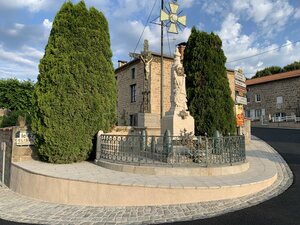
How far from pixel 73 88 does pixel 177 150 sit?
13.7 ft

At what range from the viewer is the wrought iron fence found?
7.71 meters

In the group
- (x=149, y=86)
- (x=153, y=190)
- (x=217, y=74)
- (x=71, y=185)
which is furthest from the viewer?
(x=149, y=86)

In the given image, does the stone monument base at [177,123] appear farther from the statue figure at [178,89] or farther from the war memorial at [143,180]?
the statue figure at [178,89]

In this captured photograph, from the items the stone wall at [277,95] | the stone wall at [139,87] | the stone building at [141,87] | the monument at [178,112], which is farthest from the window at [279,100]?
the monument at [178,112]

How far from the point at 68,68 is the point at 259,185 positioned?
6863mm

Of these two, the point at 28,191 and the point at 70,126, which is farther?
the point at 70,126

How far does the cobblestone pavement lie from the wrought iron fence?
1.55 metres

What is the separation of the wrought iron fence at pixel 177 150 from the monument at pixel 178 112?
1.17m

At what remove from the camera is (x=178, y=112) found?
9766 millimetres

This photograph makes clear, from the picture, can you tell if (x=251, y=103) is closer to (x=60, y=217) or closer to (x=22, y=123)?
(x=22, y=123)


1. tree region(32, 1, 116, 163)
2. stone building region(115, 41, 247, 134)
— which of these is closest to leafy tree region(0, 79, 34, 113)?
stone building region(115, 41, 247, 134)

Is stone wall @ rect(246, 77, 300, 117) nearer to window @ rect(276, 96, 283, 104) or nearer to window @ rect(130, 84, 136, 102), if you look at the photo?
window @ rect(276, 96, 283, 104)

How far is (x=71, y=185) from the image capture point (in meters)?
6.63

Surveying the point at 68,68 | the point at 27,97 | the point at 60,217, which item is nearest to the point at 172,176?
the point at 60,217
